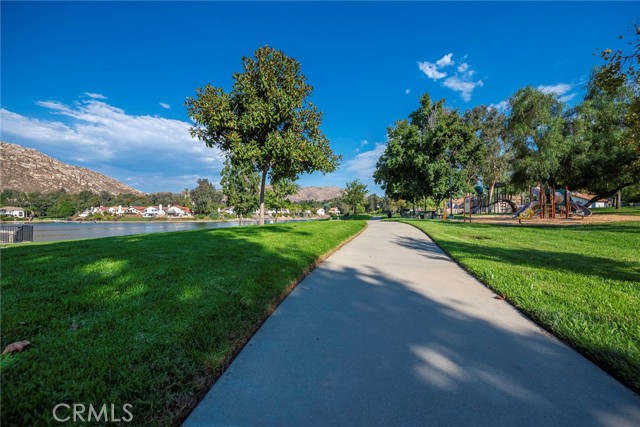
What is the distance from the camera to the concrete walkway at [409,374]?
180 cm

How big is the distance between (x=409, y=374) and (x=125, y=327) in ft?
8.50

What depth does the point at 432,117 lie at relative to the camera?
1281 inches

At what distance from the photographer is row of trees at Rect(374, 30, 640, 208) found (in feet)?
81.1

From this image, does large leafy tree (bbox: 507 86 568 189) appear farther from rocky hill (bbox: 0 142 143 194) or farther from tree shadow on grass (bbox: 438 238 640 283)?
rocky hill (bbox: 0 142 143 194)

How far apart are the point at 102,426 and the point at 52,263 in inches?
181

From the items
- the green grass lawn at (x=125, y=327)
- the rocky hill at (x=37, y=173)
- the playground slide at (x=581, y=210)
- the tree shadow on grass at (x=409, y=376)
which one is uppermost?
the rocky hill at (x=37, y=173)

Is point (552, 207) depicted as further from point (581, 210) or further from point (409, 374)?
point (409, 374)

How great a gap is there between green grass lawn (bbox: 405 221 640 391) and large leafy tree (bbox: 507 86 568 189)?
21711 mm

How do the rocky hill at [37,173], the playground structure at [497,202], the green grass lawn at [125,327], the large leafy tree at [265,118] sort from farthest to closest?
the rocky hill at [37,173]
the playground structure at [497,202]
the large leafy tree at [265,118]
the green grass lawn at [125,327]

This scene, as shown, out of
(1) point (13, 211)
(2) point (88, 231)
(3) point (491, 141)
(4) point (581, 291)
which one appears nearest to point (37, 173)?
(1) point (13, 211)

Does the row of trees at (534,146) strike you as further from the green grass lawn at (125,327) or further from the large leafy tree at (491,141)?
the green grass lawn at (125,327)

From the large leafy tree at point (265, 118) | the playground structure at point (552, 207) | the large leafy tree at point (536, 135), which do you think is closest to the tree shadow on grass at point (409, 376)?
the large leafy tree at point (265, 118)

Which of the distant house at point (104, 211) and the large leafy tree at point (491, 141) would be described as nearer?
the large leafy tree at point (491, 141)

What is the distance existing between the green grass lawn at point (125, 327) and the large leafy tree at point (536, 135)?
99.6 ft
